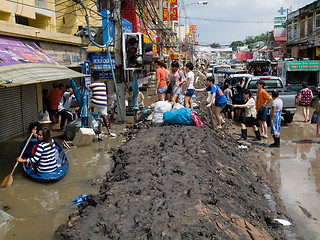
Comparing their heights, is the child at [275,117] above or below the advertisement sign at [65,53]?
below

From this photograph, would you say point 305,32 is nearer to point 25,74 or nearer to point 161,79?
point 161,79

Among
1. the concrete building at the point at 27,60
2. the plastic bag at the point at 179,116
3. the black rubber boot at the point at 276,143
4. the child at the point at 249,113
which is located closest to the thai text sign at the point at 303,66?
the child at the point at 249,113

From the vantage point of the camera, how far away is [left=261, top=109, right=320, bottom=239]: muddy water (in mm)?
6064

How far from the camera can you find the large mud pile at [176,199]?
157 inches

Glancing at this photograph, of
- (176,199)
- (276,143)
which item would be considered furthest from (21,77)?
(276,143)

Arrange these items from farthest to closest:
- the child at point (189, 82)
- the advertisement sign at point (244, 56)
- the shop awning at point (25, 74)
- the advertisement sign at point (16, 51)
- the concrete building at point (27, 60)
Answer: the advertisement sign at point (244, 56) < the child at point (189, 82) < the advertisement sign at point (16, 51) < the concrete building at point (27, 60) < the shop awning at point (25, 74)

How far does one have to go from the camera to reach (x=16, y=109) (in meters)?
11.4

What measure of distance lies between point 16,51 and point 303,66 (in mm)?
18078

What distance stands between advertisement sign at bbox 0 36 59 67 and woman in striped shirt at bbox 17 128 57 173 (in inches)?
74.1

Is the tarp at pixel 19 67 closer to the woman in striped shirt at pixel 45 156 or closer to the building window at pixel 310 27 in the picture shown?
the woman in striped shirt at pixel 45 156

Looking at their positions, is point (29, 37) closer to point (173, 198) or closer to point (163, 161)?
point (163, 161)

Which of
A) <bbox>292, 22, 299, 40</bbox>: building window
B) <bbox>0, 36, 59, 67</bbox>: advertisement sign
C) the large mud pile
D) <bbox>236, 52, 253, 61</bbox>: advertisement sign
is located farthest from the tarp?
<bbox>236, 52, 253, 61</bbox>: advertisement sign

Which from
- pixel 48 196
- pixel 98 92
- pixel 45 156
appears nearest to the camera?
pixel 48 196

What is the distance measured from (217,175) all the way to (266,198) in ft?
4.23
